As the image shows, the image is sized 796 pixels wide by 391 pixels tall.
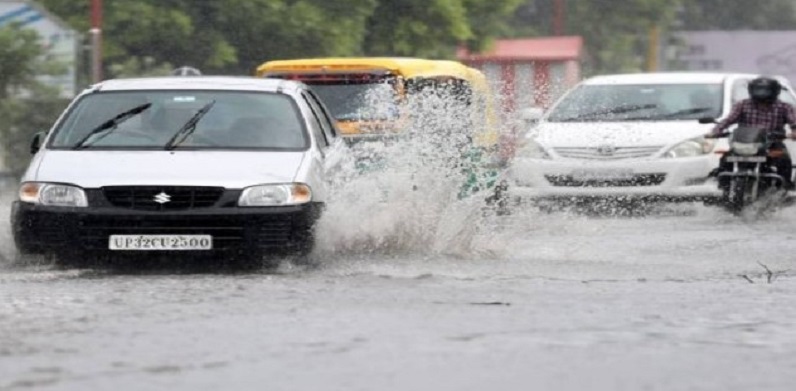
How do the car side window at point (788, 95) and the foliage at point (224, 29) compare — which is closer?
the car side window at point (788, 95)

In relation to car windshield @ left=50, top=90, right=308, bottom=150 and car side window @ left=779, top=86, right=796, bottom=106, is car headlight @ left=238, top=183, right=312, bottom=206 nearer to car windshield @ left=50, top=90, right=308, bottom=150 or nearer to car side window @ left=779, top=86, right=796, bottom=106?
car windshield @ left=50, top=90, right=308, bottom=150

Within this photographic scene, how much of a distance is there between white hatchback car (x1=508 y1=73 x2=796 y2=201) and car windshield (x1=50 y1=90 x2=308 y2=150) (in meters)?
6.64

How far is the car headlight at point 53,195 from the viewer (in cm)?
1346

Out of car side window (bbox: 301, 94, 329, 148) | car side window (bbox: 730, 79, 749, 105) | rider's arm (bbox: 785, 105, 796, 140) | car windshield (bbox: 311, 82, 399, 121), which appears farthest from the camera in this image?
car side window (bbox: 730, 79, 749, 105)

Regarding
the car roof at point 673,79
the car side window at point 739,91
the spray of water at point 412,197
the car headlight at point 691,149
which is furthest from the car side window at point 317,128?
the car roof at point 673,79

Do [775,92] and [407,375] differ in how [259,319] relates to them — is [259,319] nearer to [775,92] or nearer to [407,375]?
[407,375]

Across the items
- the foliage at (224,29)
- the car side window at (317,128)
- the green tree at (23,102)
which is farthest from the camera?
the foliage at (224,29)

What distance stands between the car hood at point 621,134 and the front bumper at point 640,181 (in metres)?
0.22

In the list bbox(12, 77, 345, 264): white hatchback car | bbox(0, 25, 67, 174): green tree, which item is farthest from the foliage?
bbox(12, 77, 345, 264): white hatchback car

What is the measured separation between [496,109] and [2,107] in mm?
11128

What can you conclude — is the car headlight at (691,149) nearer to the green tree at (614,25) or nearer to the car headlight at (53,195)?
the car headlight at (53,195)

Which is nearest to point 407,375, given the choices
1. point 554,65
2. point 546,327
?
point 546,327

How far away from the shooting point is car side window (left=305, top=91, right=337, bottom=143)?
15516 millimetres

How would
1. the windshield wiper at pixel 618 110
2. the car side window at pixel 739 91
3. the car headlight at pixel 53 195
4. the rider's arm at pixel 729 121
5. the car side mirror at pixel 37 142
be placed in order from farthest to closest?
the car side window at pixel 739 91 < the windshield wiper at pixel 618 110 < the rider's arm at pixel 729 121 < the car side mirror at pixel 37 142 < the car headlight at pixel 53 195
